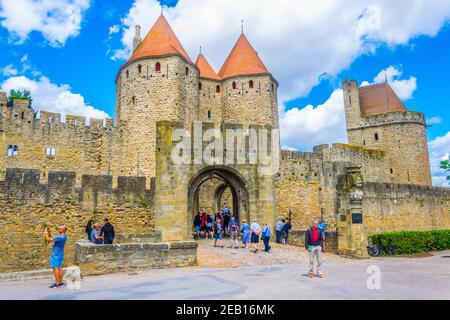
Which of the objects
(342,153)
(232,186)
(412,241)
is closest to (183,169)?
(232,186)

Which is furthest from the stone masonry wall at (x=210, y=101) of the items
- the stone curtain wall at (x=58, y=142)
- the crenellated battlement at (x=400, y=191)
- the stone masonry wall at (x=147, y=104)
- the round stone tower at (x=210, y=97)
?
the crenellated battlement at (x=400, y=191)

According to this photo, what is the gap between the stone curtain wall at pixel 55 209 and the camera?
1388 cm

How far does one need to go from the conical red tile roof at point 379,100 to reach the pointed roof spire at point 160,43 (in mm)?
20977

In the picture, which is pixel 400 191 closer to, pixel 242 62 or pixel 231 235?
pixel 231 235

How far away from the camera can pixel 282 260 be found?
1145 centimetres

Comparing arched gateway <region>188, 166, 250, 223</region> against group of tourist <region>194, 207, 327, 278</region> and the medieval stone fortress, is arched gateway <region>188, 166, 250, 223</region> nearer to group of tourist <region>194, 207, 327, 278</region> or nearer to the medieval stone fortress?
the medieval stone fortress

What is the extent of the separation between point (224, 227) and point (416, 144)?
2705 centimetres

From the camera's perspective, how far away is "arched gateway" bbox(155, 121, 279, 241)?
13.6 metres

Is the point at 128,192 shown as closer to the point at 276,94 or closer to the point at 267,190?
the point at 267,190

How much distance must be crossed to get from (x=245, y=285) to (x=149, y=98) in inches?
837

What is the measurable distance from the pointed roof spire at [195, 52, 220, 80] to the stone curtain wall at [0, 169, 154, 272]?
18.8 meters

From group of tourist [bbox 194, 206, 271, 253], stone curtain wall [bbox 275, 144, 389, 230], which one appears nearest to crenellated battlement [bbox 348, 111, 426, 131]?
stone curtain wall [bbox 275, 144, 389, 230]

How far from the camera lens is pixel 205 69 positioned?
33375 millimetres
